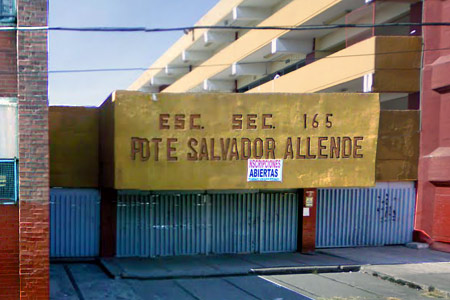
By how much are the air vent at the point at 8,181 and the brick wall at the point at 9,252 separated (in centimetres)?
13

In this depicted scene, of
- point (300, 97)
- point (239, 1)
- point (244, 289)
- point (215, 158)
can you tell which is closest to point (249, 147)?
point (215, 158)

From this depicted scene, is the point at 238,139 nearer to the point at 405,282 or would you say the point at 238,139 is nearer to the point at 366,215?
the point at 405,282

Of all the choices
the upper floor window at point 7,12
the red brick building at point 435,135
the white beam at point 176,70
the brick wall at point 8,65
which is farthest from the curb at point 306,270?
the white beam at point 176,70

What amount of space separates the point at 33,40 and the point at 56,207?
6.49m

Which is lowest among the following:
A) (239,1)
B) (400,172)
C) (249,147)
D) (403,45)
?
(400,172)

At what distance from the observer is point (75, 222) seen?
12.1m

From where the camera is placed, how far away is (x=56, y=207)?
1200cm

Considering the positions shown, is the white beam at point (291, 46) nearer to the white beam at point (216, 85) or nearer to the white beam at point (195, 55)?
the white beam at point (216, 85)

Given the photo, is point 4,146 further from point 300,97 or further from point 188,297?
point 300,97

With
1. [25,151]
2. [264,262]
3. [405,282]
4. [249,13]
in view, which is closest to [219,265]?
[264,262]

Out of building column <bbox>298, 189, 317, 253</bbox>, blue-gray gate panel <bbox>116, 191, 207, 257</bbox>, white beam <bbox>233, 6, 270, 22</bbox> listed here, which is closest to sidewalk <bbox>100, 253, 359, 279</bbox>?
blue-gray gate panel <bbox>116, 191, 207, 257</bbox>

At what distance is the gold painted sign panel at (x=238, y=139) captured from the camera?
35.1ft

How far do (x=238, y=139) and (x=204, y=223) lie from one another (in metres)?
3.13

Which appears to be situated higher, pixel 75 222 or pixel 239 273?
pixel 75 222
